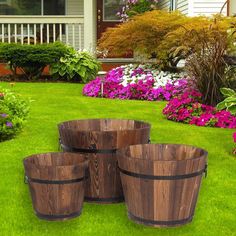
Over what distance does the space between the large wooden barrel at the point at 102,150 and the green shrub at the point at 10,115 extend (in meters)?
2.52

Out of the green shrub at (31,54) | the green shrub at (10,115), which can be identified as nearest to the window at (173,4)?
the green shrub at (31,54)

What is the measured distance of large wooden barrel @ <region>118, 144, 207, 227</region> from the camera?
4.14m

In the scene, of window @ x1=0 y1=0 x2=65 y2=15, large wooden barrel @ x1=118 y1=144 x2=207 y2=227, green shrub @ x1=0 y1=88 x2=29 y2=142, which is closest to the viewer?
large wooden barrel @ x1=118 y1=144 x2=207 y2=227

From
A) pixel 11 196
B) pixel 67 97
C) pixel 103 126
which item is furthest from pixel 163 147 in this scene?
pixel 67 97

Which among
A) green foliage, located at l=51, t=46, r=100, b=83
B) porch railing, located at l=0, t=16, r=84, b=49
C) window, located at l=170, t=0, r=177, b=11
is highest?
window, located at l=170, t=0, r=177, b=11

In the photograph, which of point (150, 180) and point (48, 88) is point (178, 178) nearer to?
point (150, 180)

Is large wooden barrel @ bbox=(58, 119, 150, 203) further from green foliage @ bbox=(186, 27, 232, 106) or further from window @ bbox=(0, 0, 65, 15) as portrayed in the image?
window @ bbox=(0, 0, 65, 15)

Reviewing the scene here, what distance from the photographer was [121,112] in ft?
32.4

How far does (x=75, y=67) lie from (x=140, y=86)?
3287mm

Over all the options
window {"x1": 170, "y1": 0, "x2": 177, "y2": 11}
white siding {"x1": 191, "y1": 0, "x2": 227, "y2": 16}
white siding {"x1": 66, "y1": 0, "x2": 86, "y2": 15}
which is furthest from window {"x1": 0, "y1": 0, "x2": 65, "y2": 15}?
white siding {"x1": 191, "y1": 0, "x2": 227, "y2": 16}

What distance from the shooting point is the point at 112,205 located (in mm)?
4977

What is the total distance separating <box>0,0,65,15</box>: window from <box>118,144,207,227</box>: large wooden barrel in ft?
55.9

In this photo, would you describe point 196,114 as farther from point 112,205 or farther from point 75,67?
point 75,67

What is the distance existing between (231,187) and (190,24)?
22.5ft
